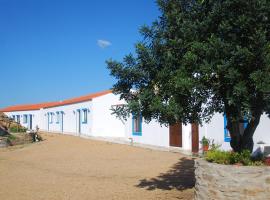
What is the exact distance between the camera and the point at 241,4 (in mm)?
6188

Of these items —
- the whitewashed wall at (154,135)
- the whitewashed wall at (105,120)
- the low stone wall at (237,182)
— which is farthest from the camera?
the whitewashed wall at (105,120)

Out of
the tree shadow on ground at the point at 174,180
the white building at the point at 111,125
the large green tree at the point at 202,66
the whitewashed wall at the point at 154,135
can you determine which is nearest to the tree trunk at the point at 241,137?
the large green tree at the point at 202,66

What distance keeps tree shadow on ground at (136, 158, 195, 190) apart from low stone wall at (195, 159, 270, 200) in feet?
8.33

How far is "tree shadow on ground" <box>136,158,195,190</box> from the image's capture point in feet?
31.6

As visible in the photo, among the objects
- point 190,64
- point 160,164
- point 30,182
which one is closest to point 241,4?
point 190,64

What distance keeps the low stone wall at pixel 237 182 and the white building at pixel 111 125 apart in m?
1.94

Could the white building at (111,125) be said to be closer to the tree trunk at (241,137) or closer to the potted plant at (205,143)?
the potted plant at (205,143)

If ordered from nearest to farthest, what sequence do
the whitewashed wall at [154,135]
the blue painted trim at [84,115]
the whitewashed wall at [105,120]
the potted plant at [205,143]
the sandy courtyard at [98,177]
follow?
1. the sandy courtyard at [98,177]
2. the potted plant at [205,143]
3. the whitewashed wall at [154,135]
4. the whitewashed wall at [105,120]
5. the blue painted trim at [84,115]

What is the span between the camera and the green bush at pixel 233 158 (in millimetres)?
6902

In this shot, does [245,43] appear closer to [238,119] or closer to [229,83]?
[229,83]

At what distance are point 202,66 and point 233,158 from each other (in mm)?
2005

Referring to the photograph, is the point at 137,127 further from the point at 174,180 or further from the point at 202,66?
the point at 202,66

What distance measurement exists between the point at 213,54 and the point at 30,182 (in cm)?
704

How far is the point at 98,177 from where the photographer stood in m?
11.5
